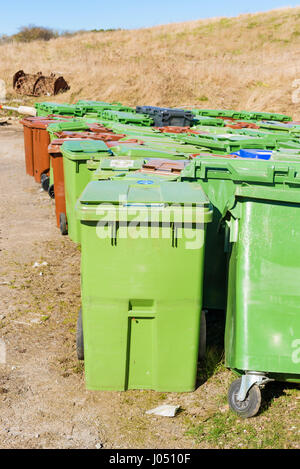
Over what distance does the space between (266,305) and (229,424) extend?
775 millimetres

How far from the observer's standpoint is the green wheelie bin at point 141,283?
2934 millimetres

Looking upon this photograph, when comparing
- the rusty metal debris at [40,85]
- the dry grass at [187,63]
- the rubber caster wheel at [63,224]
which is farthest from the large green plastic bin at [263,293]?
the rusty metal debris at [40,85]

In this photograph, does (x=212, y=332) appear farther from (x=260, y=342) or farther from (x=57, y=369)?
(x=57, y=369)

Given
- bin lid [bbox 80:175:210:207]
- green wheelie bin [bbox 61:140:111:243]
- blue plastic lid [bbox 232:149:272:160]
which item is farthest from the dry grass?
bin lid [bbox 80:175:210:207]

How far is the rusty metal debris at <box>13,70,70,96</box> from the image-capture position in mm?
24484

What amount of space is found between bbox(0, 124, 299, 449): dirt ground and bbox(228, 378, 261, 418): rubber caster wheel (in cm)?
6

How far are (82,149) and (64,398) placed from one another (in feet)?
10.8

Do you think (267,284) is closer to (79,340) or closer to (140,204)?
(140,204)

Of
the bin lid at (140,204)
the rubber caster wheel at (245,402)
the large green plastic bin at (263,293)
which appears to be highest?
the bin lid at (140,204)

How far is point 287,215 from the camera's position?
9.98 ft

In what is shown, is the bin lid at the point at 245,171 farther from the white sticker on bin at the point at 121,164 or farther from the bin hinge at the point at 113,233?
the bin hinge at the point at 113,233

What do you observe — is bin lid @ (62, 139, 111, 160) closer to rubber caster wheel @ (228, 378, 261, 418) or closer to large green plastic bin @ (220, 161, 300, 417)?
large green plastic bin @ (220, 161, 300, 417)

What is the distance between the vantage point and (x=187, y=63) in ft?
87.6

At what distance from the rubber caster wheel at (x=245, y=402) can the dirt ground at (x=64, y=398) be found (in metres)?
0.06
